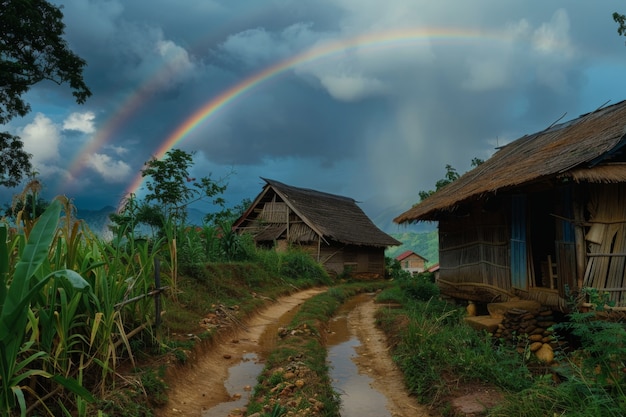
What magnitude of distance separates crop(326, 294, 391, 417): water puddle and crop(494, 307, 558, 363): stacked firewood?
2.59m

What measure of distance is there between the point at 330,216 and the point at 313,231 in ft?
10.2

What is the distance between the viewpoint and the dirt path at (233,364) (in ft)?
17.7

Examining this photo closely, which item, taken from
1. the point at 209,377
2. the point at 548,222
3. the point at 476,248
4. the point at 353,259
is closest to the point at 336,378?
the point at 209,377

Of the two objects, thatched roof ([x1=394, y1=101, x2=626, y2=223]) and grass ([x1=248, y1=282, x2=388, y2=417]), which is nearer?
grass ([x1=248, y1=282, x2=388, y2=417])

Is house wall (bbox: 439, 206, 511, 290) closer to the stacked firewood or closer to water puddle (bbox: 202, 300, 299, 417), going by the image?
the stacked firewood

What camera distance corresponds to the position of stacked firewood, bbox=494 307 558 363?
7508 mm

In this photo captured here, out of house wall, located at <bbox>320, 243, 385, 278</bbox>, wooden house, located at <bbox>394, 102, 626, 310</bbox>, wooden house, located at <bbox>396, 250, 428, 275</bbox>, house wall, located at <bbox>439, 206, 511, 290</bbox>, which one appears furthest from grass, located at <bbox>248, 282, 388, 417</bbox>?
wooden house, located at <bbox>396, 250, 428, 275</bbox>

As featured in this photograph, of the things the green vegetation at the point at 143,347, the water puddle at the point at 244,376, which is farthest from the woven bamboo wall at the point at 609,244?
the water puddle at the point at 244,376

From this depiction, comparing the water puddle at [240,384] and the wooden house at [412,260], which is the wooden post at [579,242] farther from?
the wooden house at [412,260]

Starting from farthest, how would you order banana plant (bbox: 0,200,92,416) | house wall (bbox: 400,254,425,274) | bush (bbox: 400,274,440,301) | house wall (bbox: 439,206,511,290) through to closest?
house wall (bbox: 400,254,425,274), bush (bbox: 400,274,440,301), house wall (bbox: 439,206,511,290), banana plant (bbox: 0,200,92,416)

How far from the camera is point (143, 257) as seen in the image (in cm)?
570

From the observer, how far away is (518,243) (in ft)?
29.6

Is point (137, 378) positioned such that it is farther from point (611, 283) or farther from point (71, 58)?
point (71, 58)

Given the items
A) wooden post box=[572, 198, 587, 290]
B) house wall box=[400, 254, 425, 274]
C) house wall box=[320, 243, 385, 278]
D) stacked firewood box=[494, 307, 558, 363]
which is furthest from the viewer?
house wall box=[400, 254, 425, 274]
